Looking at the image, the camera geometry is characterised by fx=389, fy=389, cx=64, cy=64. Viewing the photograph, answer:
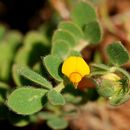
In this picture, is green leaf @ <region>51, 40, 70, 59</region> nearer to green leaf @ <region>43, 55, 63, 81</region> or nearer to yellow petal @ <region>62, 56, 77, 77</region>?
green leaf @ <region>43, 55, 63, 81</region>

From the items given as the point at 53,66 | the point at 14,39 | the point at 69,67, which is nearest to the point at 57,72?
the point at 53,66

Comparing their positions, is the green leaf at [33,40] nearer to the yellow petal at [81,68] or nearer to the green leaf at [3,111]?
the green leaf at [3,111]

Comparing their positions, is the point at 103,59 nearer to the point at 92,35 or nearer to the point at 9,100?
the point at 92,35

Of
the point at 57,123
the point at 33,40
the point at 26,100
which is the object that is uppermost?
the point at 26,100

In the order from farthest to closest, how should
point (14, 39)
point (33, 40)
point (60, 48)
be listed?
point (14, 39), point (33, 40), point (60, 48)

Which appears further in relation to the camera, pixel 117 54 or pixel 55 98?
pixel 117 54

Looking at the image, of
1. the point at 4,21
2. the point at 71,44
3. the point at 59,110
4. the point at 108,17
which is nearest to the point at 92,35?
the point at 71,44

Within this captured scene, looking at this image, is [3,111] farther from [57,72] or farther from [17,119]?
[57,72]
